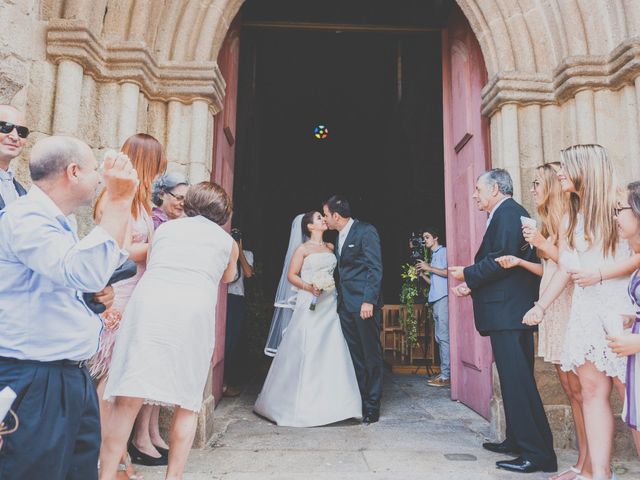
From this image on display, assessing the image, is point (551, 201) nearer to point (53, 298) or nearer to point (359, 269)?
point (359, 269)

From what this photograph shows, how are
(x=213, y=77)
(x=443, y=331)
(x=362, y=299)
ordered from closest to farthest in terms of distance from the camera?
(x=213, y=77)
(x=362, y=299)
(x=443, y=331)

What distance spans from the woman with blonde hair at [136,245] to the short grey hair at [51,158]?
98cm

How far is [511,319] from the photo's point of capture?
3002 millimetres

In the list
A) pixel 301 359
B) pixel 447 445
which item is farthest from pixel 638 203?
pixel 301 359

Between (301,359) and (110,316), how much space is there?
2127mm

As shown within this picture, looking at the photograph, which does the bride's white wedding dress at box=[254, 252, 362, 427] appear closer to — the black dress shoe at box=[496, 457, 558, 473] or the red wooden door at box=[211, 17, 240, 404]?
the red wooden door at box=[211, 17, 240, 404]

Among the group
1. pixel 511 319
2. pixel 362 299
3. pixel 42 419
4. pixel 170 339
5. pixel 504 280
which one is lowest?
pixel 42 419

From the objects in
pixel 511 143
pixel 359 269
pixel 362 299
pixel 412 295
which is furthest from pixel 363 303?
pixel 412 295

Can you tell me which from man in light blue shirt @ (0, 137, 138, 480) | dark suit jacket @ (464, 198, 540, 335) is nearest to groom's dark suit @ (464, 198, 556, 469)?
dark suit jacket @ (464, 198, 540, 335)

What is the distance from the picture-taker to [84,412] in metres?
1.48

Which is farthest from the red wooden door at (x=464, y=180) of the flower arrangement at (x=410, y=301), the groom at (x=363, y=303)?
the flower arrangement at (x=410, y=301)

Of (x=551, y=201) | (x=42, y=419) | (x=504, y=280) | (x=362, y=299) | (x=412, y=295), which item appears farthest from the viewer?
(x=412, y=295)

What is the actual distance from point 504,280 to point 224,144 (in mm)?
2561

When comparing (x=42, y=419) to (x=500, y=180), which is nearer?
(x=42, y=419)
